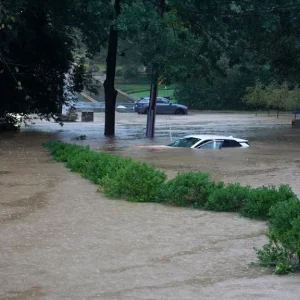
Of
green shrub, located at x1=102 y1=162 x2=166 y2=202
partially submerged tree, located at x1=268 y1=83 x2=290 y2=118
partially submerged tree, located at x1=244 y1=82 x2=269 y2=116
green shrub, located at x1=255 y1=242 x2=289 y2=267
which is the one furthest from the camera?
partially submerged tree, located at x1=244 y1=82 x2=269 y2=116

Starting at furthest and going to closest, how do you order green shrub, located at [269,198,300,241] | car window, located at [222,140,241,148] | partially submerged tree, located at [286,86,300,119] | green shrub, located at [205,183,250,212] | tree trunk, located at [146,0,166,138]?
partially submerged tree, located at [286,86,300,119] → tree trunk, located at [146,0,166,138] → car window, located at [222,140,241,148] → green shrub, located at [205,183,250,212] → green shrub, located at [269,198,300,241]

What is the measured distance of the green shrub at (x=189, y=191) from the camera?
52.2ft

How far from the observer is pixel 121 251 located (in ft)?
39.2

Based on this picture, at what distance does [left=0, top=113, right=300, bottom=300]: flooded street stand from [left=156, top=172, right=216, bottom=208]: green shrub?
32 centimetres

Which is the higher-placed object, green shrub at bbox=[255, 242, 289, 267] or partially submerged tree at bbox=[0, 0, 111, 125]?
partially submerged tree at bbox=[0, 0, 111, 125]

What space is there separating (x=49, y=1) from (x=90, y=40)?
483cm

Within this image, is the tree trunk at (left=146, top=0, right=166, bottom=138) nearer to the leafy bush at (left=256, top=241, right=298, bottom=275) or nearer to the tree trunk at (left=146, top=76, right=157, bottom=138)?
the tree trunk at (left=146, top=76, right=157, bottom=138)

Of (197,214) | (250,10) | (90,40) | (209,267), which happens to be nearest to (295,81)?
(250,10)

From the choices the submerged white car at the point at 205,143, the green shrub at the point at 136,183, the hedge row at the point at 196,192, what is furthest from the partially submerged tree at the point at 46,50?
the green shrub at the point at 136,183

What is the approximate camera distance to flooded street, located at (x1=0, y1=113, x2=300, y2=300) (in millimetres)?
9820

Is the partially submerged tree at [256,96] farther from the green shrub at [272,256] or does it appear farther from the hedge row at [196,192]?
the green shrub at [272,256]

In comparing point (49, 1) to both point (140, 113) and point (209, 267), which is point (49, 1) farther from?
point (140, 113)

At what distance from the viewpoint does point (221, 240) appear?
12820 millimetres

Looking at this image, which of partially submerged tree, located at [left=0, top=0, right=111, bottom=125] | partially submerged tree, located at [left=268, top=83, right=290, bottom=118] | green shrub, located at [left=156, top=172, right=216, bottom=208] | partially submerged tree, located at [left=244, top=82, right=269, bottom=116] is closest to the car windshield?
partially submerged tree, located at [left=0, top=0, right=111, bottom=125]
